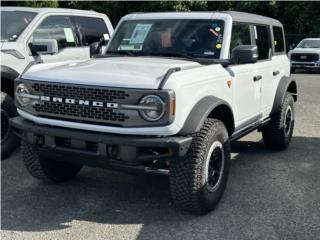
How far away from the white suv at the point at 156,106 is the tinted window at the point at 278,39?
123 cm

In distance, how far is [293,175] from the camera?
5.39 meters

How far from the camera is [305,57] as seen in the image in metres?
20.0

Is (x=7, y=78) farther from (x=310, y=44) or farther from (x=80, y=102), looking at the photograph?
(x=310, y=44)

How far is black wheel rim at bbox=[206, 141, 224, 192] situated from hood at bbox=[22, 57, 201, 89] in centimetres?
80

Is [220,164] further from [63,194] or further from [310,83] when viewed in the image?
[310,83]

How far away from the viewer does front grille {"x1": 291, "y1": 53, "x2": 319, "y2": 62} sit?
19.8 m

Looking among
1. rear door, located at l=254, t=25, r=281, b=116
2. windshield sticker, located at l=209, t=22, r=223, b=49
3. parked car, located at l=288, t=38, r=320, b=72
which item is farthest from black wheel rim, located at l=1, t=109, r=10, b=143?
parked car, located at l=288, t=38, r=320, b=72

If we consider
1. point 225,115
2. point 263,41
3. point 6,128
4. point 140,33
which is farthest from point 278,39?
point 6,128

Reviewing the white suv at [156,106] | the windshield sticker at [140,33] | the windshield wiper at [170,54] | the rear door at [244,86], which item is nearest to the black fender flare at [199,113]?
the white suv at [156,106]

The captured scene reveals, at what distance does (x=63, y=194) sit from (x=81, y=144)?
1.07m

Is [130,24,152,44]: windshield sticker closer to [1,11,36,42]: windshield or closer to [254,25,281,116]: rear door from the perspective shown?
[254,25,281,116]: rear door

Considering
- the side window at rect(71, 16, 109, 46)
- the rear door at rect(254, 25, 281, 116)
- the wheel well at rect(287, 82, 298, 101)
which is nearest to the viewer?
the rear door at rect(254, 25, 281, 116)

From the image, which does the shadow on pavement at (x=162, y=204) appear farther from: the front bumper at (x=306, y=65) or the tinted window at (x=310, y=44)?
the tinted window at (x=310, y=44)

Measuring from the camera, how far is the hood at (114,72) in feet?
12.3
